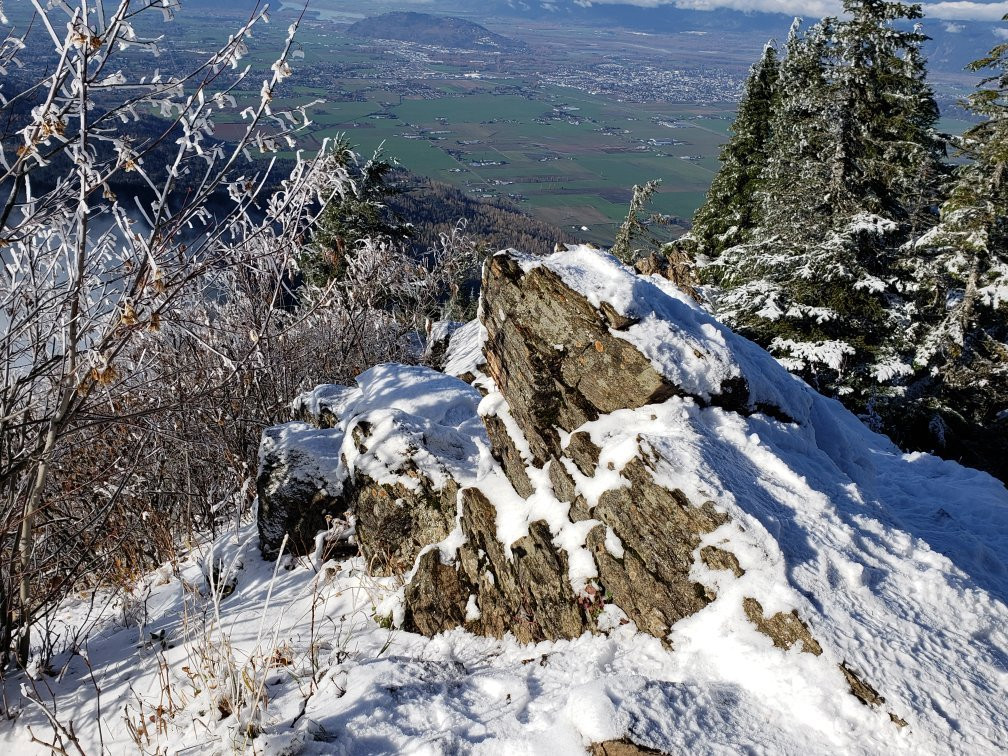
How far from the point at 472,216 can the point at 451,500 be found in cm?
7470

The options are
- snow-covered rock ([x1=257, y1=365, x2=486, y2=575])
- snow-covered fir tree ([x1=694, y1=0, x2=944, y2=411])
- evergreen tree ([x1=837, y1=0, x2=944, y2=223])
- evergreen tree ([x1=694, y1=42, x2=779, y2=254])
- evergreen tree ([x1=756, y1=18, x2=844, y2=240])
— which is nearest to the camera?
snow-covered rock ([x1=257, y1=365, x2=486, y2=575])

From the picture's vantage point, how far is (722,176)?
2572 cm

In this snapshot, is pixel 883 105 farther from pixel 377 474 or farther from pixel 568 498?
pixel 377 474

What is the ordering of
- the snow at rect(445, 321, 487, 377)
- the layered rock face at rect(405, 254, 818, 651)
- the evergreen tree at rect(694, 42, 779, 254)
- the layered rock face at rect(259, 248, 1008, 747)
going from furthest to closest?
the evergreen tree at rect(694, 42, 779, 254), the snow at rect(445, 321, 487, 377), the layered rock face at rect(405, 254, 818, 651), the layered rock face at rect(259, 248, 1008, 747)

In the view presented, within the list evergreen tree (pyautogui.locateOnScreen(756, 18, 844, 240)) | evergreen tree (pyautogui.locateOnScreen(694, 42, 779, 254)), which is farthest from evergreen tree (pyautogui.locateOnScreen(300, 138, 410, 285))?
evergreen tree (pyautogui.locateOnScreen(694, 42, 779, 254))

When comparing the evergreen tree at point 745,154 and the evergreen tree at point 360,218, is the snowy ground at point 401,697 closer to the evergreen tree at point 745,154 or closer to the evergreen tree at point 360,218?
the evergreen tree at point 360,218

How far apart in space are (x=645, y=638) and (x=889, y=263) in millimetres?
15006

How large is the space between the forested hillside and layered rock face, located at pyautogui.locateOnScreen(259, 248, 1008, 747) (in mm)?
A: 7740

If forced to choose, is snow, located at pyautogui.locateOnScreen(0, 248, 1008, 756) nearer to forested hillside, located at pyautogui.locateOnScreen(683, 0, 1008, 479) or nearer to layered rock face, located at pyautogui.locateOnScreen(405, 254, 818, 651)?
layered rock face, located at pyautogui.locateOnScreen(405, 254, 818, 651)

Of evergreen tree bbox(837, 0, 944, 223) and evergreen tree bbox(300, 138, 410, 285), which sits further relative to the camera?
evergreen tree bbox(300, 138, 410, 285)

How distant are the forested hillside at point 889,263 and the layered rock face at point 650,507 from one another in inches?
305

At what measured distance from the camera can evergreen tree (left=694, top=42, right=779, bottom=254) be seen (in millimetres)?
24562

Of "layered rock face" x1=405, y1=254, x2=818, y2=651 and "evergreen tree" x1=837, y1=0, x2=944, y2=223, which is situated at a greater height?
"evergreen tree" x1=837, y1=0, x2=944, y2=223

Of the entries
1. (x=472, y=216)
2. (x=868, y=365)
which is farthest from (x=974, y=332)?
(x=472, y=216)
